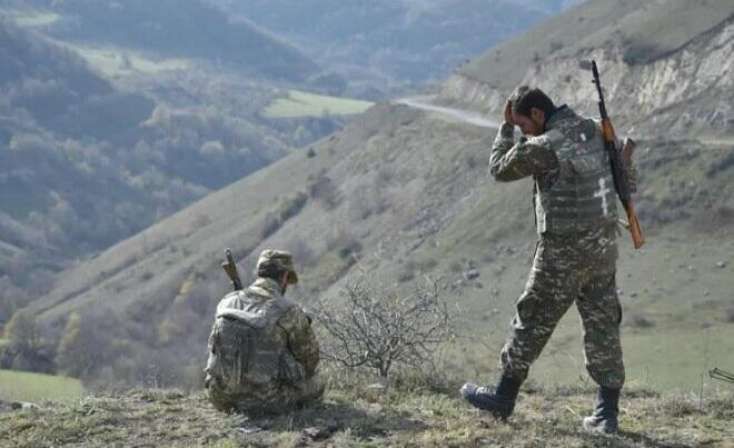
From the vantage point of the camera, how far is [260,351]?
20.9ft

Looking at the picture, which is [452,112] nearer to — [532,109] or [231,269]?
[231,269]

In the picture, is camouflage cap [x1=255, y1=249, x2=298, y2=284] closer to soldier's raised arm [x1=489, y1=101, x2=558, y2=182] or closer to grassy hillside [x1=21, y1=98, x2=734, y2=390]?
soldier's raised arm [x1=489, y1=101, x2=558, y2=182]

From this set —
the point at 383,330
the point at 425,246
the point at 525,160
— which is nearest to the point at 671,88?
the point at 425,246

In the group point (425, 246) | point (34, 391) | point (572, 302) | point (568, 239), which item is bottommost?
point (34, 391)

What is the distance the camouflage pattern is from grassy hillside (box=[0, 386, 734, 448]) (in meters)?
0.16

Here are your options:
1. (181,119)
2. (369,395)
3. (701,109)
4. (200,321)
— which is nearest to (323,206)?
(200,321)

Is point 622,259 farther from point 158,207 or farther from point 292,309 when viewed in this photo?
point 158,207

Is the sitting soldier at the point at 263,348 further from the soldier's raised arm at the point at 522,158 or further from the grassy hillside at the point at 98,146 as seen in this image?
the grassy hillside at the point at 98,146

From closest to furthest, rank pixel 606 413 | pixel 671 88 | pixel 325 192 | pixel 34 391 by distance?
pixel 606 413 → pixel 34 391 → pixel 671 88 → pixel 325 192

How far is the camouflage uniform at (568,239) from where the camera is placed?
18.1 feet

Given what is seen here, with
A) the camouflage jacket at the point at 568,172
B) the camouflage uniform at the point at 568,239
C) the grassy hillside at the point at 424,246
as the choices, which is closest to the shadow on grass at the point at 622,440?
the camouflage uniform at the point at 568,239

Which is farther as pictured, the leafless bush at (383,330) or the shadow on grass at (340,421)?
the leafless bush at (383,330)

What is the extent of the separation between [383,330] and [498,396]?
251 centimetres

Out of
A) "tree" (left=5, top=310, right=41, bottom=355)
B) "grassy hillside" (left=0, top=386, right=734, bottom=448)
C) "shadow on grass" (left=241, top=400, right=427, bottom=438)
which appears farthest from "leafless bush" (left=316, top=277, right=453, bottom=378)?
"tree" (left=5, top=310, right=41, bottom=355)
